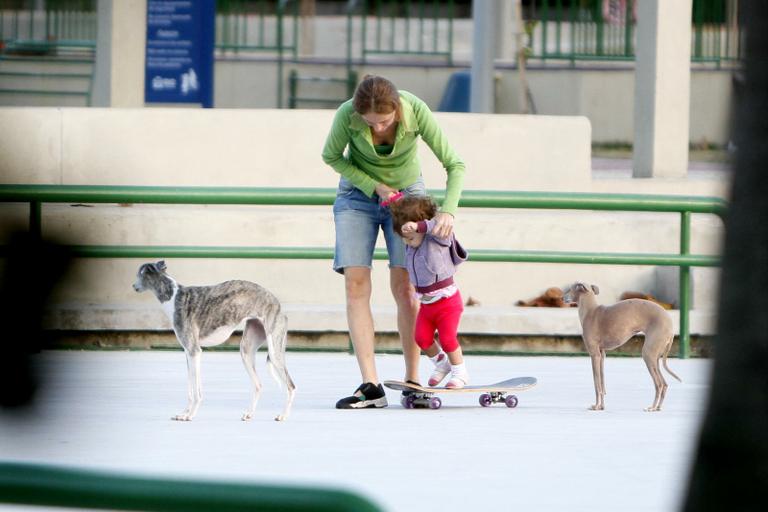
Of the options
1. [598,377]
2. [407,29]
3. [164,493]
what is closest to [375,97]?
[598,377]

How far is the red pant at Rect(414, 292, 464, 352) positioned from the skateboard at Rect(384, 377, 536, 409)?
22 centimetres

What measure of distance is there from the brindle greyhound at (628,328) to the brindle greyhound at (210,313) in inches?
48.9

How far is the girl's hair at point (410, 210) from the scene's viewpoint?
5.59 metres

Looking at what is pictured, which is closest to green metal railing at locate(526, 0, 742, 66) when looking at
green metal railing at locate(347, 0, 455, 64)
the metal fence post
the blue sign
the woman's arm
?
green metal railing at locate(347, 0, 455, 64)

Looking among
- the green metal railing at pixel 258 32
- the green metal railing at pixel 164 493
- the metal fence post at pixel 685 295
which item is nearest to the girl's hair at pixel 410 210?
the metal fence post at pixel 685 295

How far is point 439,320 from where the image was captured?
5.81 meters

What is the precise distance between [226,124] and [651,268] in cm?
317

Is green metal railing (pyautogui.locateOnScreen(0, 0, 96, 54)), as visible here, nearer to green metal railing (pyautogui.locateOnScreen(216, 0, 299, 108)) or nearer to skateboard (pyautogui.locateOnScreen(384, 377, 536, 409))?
green metal railing (pyautogui.locateOnScreen(216, 0, 299, 108))

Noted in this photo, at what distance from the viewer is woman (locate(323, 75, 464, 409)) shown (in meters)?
5.51

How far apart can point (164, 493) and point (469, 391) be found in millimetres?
5061

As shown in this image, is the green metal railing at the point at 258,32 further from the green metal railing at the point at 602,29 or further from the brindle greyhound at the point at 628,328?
the brindle greyhound at the point at 628,328

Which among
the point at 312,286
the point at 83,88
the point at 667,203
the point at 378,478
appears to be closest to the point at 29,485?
the point at 378,478

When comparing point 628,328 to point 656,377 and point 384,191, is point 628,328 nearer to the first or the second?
point 656,377

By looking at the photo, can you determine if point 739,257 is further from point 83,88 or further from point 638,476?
point 83,88
